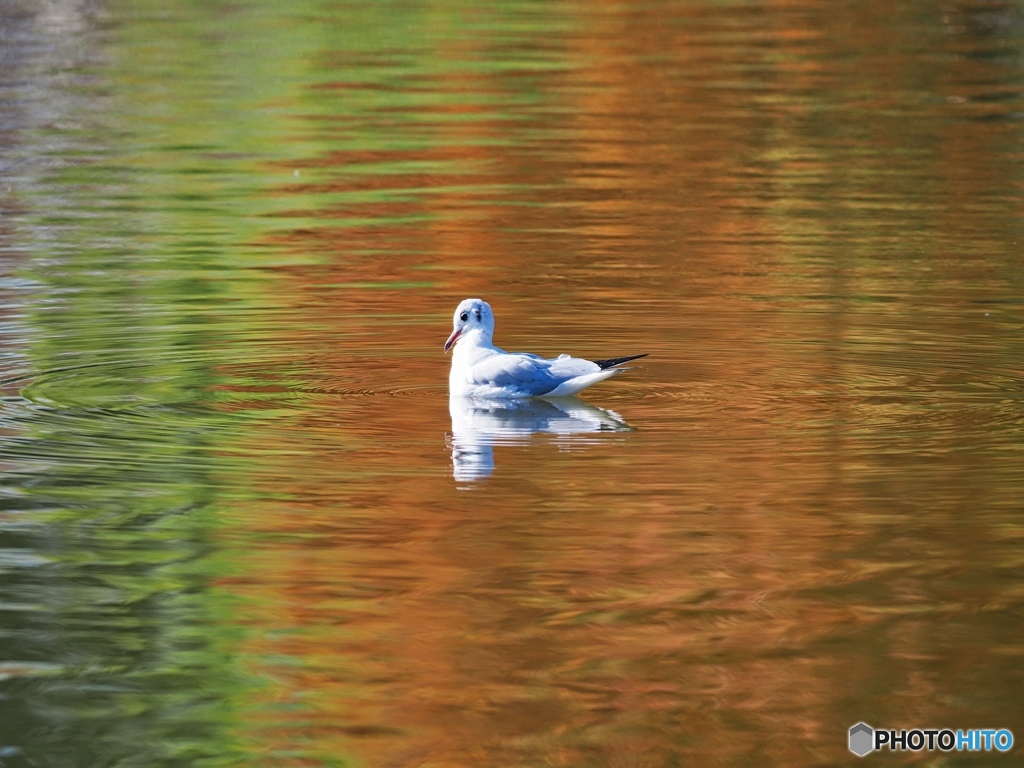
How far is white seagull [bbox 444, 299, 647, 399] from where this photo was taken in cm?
1097

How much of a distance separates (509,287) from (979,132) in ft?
33.7

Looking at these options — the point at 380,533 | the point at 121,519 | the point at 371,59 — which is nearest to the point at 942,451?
the point at 380,533

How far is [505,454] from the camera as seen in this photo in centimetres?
1010

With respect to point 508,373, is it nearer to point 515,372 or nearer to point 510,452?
point 515,372

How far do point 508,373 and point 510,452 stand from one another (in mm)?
953

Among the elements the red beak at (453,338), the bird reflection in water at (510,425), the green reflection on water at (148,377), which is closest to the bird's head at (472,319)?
the red beak at (453,338)

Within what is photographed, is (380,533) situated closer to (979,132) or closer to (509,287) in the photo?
(509,287)

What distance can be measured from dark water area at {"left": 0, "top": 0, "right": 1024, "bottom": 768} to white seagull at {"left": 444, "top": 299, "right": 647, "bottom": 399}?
221 mm

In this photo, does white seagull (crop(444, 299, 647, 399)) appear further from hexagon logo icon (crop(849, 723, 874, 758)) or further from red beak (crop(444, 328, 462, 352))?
hexagon logo icon (crop(849, 723, 874, 758))

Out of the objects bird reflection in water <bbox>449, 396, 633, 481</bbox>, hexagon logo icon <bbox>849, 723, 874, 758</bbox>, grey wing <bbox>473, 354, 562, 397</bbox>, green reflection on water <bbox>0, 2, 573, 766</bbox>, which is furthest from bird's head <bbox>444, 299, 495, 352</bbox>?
hexagon logo icon <bbox>849, 723, 874, 758</bbox>

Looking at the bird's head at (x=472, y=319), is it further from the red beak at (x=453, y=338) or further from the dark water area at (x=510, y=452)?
the dark water area at (x=510, y=452)

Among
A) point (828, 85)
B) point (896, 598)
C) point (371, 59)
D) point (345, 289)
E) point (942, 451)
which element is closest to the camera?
point (896, 598)

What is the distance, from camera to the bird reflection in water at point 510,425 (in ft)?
32.8

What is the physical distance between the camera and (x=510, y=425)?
10.8 meters
